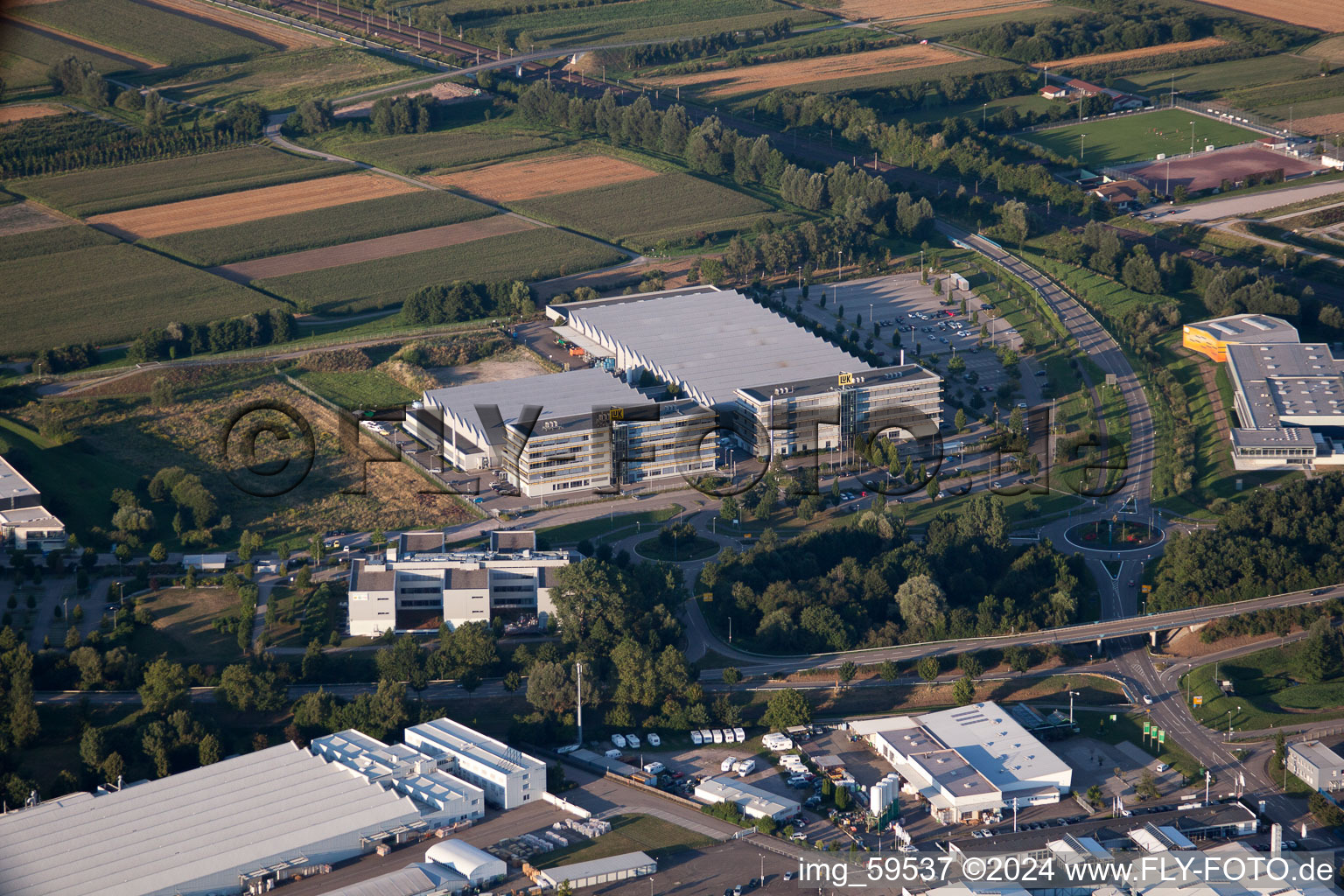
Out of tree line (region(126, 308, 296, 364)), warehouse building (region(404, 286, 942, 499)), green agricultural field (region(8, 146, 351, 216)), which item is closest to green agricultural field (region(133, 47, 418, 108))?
green agricultural field (region(8, 146, 351, 216))

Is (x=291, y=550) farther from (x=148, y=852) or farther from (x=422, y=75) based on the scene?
(x=422, y=75)

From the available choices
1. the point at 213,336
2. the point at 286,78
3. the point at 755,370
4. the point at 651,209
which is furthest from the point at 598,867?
the point at 286,78

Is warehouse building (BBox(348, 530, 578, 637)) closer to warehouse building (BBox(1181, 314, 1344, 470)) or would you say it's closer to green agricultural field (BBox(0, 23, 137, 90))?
warehouse building (BBox(1181, 314, 1344, 470))

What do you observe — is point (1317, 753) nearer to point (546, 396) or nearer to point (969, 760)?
point (969, 760)

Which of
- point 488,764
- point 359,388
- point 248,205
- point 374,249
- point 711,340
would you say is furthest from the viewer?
point 248,205

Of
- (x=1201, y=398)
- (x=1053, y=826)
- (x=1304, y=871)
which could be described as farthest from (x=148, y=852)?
(x=1201, y=398)

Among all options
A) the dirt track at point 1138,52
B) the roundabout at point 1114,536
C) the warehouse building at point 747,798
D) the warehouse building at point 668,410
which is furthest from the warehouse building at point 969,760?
the dirt track at point 1138,52

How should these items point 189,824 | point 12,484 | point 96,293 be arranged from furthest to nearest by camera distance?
point 96,293 < point 12,484 < point 189,824
